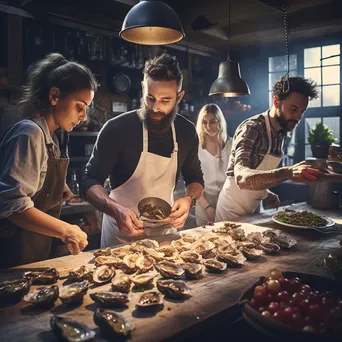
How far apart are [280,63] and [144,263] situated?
24.8ft

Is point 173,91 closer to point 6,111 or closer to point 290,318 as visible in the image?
point 290,318

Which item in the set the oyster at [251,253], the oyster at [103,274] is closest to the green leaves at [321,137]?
the oyster at [251,253]

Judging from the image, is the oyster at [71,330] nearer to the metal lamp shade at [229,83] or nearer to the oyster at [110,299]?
the oyster at [110,299]

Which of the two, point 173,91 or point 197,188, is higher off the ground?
point 173,91

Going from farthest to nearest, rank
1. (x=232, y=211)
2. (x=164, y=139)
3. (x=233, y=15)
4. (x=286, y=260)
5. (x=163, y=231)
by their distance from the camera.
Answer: (x=233, y=15) < (x=232, y=211) < (x=164, y=139) < (x=163, y=231) < (x=286, y=260)

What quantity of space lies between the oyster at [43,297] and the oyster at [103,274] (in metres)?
0.25

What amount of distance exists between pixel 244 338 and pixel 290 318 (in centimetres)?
73

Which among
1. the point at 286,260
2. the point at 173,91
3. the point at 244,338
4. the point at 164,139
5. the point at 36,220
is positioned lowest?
the point at 244,338

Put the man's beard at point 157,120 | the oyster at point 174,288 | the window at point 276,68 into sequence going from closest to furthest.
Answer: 1. the oyster at point 174,288
2. the man's beard at point 157,120
3. the window at point 276,68

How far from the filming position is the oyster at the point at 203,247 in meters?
2.36

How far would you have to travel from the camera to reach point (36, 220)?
2.07m

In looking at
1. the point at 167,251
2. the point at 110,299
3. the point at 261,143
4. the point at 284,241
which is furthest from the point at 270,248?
the point at 261,143

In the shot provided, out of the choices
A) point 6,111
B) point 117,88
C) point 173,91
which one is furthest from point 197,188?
point 117,88

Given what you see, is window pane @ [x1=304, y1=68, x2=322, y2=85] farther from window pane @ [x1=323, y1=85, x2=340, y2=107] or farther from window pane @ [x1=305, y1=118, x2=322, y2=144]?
window pane @ [x1=305, y1=118, x2=322, y2=144]
